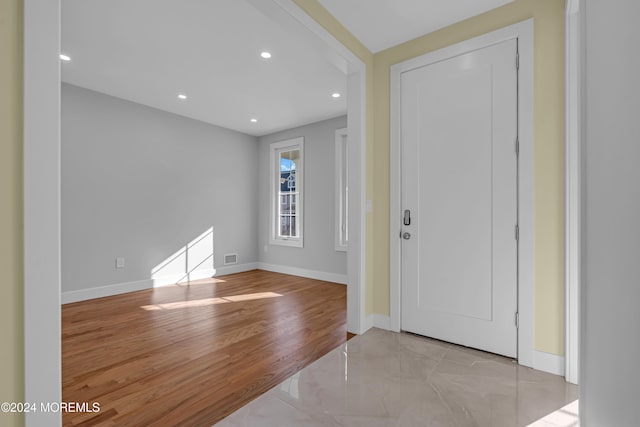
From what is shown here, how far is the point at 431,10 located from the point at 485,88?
716mm

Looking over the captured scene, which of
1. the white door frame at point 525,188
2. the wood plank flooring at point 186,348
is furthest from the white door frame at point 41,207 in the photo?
the white door frame at point 525,188

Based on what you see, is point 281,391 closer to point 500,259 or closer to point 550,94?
point 500,259

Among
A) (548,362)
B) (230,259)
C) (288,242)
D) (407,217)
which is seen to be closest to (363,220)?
(407,217)

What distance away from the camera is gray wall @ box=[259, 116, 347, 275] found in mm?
4980

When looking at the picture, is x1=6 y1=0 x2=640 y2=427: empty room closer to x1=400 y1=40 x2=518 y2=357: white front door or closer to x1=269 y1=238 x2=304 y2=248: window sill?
x1=400 y1=40 x2=518 y2=357: white front door

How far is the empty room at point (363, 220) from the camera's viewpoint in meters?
0.95

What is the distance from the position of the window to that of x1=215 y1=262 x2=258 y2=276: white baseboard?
65cm

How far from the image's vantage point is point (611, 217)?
917 millimetres

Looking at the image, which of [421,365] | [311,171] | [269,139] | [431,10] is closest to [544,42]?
[431,10]

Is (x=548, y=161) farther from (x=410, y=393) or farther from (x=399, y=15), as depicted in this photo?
(x=410, y=393)

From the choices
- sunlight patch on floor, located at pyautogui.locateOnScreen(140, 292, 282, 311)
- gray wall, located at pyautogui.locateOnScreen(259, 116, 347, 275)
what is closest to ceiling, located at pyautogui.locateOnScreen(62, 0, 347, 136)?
gray wall, located at pyautogui.locateOnScreen(259, 116, 347, 275)

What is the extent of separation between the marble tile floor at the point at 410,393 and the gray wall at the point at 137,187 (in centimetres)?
335

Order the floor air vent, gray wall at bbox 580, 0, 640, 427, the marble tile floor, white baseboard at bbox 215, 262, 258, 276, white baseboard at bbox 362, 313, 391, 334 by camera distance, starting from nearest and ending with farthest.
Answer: gray wall at bbox 580, 0, 640, 427
the marble tile floor
white baseboard at bbox 362, 313, 391, 334
white baseboard at bbox 215, 262, 258, 276
the floor air vent

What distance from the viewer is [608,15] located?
3.05 ft
